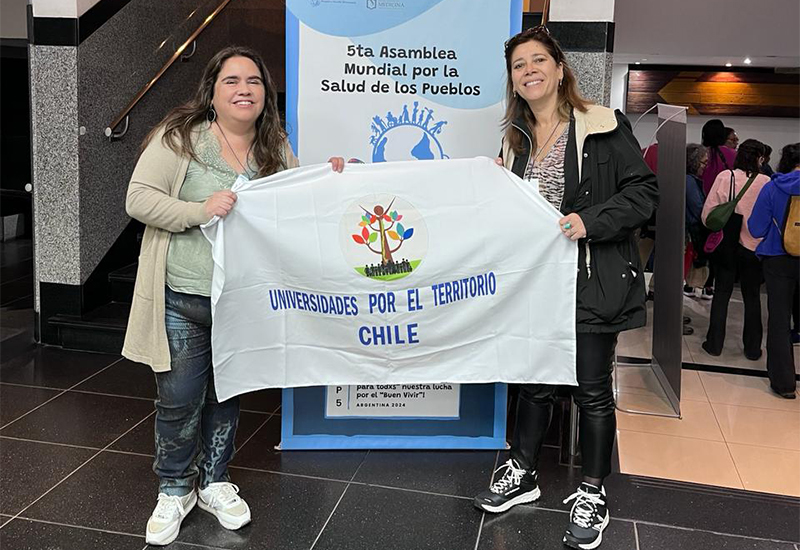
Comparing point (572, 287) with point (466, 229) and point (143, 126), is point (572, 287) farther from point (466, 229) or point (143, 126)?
point (143, 126)

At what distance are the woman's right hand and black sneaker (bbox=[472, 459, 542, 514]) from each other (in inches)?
51.2

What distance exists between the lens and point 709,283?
682 centimetres

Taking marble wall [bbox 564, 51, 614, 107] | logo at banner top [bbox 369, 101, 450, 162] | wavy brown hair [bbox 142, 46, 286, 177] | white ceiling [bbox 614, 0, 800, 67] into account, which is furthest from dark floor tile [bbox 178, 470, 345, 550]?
white ceiling [bbox 614, 0, 800, 67]

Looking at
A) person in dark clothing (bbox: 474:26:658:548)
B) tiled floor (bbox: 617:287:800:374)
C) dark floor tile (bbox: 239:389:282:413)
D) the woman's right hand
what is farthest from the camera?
tiled floor (bbox: 617:287:800:374)

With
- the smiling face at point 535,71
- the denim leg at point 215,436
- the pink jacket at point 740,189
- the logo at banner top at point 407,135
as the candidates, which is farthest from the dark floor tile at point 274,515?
the pink jacket at point 740,189

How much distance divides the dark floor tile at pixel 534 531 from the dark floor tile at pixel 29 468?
1.51 meters

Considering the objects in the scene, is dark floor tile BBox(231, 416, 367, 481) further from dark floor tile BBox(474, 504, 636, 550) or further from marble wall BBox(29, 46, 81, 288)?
marble wall BBox(29, 46, 81, 288)

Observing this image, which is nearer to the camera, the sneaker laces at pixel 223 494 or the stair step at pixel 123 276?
the sneaker laces at pixel 223 494

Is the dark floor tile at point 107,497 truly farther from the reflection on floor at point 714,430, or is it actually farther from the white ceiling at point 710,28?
the white ceiling at point 710,28

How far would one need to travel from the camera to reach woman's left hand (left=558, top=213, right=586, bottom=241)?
7.89 ft

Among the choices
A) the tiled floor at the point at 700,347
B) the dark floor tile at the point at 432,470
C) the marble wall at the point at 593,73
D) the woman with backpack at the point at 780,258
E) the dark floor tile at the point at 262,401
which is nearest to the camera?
the dark floor tile at the point at 432,470

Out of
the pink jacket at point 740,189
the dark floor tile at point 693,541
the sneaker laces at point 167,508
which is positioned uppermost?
the pink jacket at point 740,189

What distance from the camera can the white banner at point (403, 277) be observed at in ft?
8.35

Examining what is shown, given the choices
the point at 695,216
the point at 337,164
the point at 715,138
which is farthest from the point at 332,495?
the point at 715,138
